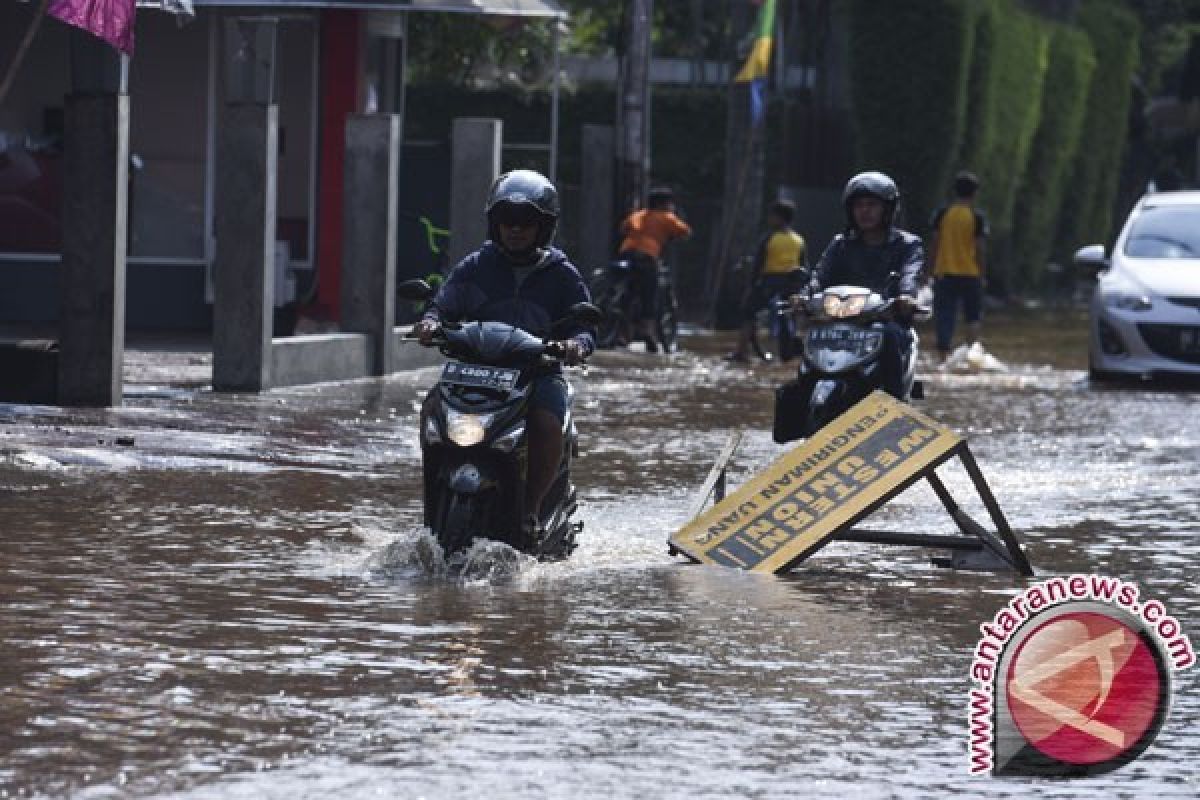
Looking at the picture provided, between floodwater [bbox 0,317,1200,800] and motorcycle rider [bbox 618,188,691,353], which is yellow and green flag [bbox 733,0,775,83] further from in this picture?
floodwater [bbox 0,317,1200,800]

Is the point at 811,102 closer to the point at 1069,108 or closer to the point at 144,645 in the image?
the point at 1069,108

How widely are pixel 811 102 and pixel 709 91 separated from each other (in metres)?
5.26

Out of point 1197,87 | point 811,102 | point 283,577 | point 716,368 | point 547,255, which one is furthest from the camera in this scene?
point 1197,87

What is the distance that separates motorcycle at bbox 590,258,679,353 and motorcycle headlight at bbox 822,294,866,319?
47.9 feet

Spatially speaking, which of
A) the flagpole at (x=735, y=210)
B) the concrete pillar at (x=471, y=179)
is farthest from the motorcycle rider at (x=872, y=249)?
the flagpole at (x=735, y=210)

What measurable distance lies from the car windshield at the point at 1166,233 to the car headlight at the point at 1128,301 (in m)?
0.98

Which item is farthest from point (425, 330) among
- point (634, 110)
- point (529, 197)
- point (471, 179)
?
point (634, 110)

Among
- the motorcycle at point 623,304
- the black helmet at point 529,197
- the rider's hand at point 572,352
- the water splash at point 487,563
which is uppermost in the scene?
the black helmet at point 529,197

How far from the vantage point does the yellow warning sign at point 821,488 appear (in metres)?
11.8

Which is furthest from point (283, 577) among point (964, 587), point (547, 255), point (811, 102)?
point (811, 102)

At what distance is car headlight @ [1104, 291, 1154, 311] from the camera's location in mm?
24953

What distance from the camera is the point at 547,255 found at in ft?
39.3

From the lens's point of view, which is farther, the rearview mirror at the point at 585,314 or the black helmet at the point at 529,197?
the black helmet at the point at 529,197

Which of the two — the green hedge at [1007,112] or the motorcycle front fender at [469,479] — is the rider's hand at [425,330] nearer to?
the motorcycle front fender at [469,479]
